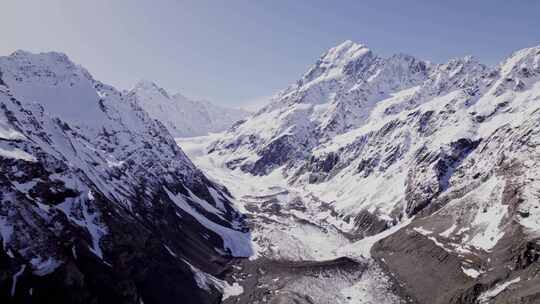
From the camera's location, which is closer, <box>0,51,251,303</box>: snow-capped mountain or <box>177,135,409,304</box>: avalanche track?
<box>0,51,251,303</box>: snow-capped mountain

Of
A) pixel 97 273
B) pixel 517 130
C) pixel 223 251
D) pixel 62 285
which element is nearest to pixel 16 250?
pixel 62 285

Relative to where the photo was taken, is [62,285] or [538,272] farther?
[538,272]

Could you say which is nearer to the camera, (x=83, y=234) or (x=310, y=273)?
(x=83, y=234)

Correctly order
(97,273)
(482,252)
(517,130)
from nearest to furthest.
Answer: (97,273)
(482,252)
(517,130)

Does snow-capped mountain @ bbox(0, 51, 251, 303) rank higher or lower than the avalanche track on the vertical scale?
higher

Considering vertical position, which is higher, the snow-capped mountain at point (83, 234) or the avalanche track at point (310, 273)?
the snow-capped mountain at point (83, 234)

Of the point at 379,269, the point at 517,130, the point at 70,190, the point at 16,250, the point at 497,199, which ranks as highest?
the point at 70,190

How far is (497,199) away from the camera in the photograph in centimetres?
13838

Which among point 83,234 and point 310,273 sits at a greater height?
point 83,234

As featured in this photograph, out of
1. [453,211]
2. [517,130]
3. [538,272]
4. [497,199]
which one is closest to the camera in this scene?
[538,272]

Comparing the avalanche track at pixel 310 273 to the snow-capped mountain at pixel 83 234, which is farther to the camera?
the avalanche track at pixel 310 273

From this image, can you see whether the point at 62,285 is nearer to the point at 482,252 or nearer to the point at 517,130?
the point at 482,252

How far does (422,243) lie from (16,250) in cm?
11186

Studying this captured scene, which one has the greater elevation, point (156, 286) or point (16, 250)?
point (16, 250)
